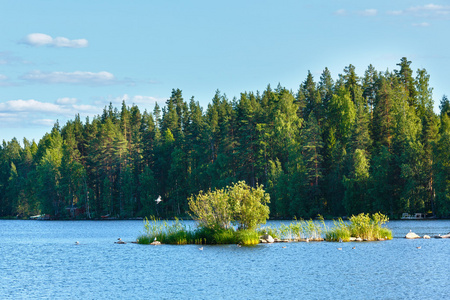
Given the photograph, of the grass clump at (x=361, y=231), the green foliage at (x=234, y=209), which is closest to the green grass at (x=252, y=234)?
the grass clump at (x=361, y=231)

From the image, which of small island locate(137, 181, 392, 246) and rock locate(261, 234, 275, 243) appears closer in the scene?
small island locate(137, 181, 392, 246)

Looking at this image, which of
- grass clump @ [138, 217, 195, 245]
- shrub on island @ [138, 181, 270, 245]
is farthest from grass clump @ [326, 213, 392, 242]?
grass clump @ [138, 217, 195, 245]

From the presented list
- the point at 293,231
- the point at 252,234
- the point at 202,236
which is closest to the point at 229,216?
the point at 252,234

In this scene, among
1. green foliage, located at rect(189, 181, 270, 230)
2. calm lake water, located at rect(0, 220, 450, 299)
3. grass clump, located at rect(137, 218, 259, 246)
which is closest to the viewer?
calm lake water, located at rect(0, 220, 450, 299)

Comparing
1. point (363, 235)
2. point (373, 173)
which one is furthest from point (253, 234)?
point (373, 173)

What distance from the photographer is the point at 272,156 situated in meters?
112

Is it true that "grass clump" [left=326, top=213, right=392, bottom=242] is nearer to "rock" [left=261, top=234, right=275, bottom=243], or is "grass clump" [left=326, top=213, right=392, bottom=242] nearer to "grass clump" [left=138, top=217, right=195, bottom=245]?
"rock" [left=261, top=234, right=275, bottom=243]

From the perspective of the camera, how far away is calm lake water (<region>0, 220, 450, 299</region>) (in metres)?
32.6

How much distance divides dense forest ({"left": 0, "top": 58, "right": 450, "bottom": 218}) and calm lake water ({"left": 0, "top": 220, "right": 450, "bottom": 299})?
126 ft

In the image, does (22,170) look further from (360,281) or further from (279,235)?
(360,281)

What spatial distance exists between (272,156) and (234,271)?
72.5 metres

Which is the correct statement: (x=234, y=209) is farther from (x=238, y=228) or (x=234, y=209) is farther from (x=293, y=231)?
(x=293, y=231)

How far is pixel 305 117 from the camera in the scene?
401ft

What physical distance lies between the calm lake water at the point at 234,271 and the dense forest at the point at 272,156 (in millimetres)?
38311
